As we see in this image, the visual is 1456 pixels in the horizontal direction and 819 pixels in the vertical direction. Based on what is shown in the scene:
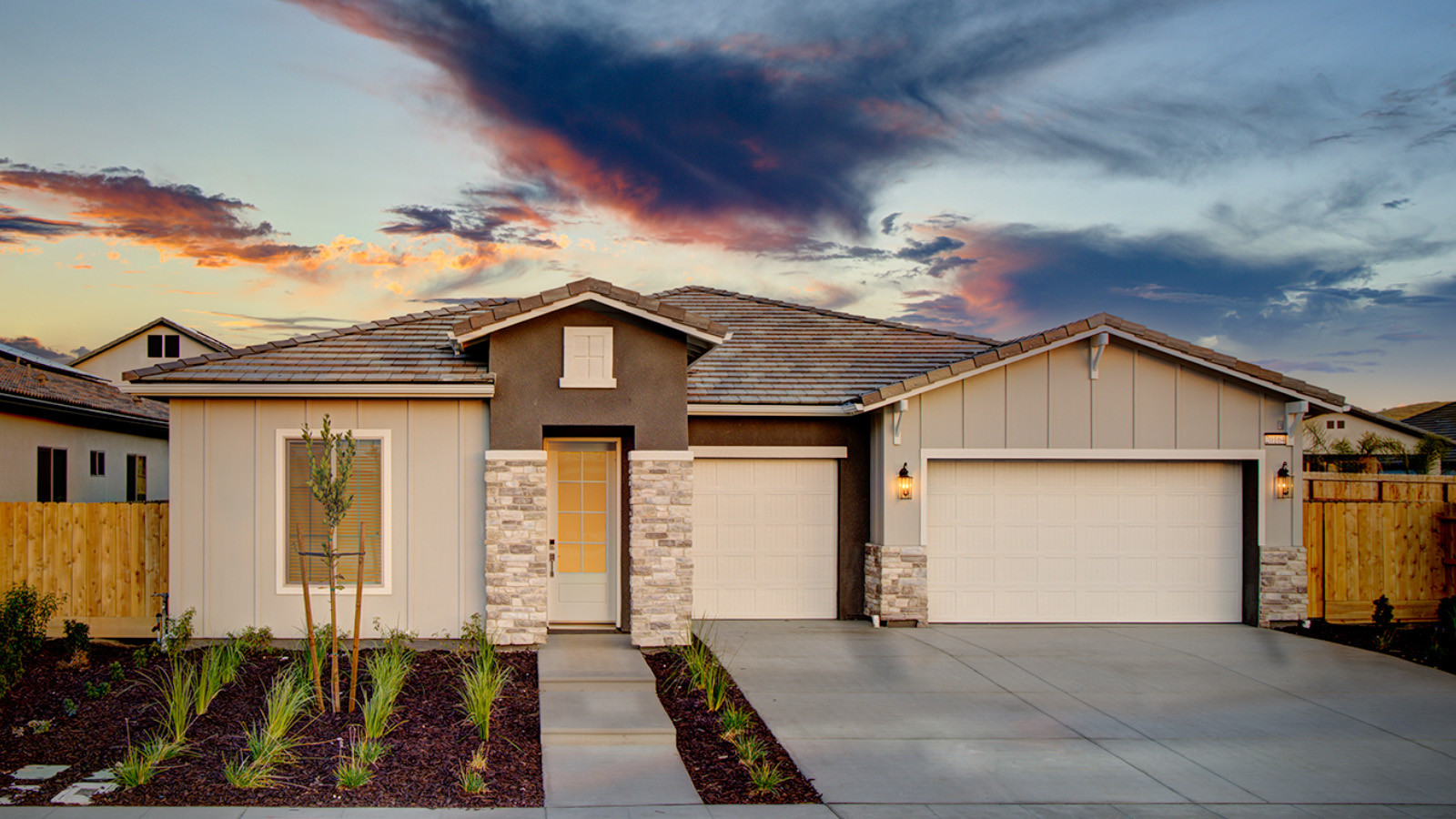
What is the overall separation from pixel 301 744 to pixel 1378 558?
12887 millimetres

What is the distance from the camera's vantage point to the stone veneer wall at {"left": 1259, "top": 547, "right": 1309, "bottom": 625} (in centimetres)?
1117

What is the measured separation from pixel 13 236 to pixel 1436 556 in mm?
21836

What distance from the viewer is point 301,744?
243 inches

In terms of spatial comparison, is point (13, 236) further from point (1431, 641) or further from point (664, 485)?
point (1431, 641)

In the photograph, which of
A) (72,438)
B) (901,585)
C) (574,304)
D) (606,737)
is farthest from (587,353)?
(72,438)

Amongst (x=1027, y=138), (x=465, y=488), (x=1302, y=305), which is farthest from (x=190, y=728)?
A: (x=1302, y=305)

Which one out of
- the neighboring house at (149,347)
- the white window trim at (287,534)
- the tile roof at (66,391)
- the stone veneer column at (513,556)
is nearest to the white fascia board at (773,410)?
the stone veneer column at (513,556)

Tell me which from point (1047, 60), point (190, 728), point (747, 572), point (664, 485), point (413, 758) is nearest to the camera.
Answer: point (413, 758)

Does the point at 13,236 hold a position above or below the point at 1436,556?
above

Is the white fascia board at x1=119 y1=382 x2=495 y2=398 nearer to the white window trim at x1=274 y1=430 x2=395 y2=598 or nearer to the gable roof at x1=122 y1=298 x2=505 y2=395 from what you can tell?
the gable roof at x1=122 y1=298 x2=505 y2=395

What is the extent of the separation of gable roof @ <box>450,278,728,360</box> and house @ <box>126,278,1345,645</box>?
0.03m

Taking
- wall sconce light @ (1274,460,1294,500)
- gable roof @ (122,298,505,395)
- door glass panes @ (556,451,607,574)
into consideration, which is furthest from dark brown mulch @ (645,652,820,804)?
wall sconce light @ (1274,460,1294,500)

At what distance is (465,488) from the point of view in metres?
9.64

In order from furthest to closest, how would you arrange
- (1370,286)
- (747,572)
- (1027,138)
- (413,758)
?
(1370,286), (1027,138), (747,572), (413,758)
